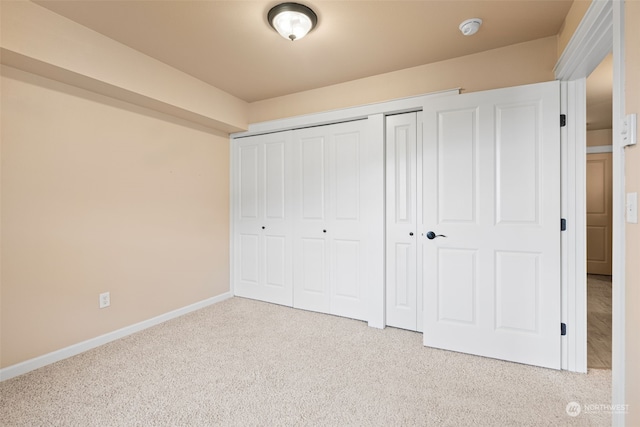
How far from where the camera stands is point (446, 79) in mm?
2590

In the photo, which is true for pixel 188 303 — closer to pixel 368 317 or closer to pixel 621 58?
pixel 368 317

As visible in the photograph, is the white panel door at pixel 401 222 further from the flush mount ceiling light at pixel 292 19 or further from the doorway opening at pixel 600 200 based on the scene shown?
the doorway opening at pixel 600 200

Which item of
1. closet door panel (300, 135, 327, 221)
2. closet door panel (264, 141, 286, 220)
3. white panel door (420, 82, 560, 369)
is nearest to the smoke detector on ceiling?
white panel door (420, 82, 560, 369)

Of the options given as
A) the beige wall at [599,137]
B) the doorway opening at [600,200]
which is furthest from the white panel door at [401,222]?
the beige wall at [599,137]

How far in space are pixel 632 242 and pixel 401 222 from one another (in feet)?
5.63

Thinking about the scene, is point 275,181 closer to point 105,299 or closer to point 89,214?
Answer: point 89,214

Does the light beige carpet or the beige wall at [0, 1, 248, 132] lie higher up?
the beige wall at [0, 1, 248, 132]

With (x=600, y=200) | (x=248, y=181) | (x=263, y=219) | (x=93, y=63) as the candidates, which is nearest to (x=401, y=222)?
(x=263, y=219)

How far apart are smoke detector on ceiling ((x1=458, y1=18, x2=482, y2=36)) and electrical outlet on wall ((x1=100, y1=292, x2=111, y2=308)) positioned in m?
3.55

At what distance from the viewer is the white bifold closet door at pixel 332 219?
298 centimetres

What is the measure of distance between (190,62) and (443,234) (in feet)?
8.85

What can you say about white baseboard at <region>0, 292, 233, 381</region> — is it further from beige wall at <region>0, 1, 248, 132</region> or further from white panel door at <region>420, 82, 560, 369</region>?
white panel door at <region>420, 82, 560, 369</region>

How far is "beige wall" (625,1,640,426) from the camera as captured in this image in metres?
1.13

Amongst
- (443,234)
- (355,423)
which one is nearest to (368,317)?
(443,234)
